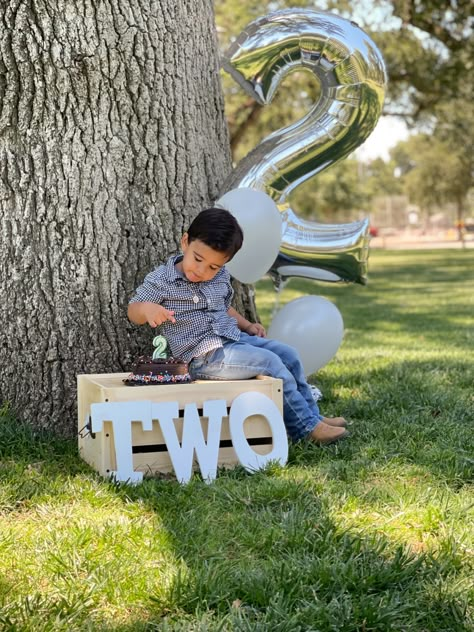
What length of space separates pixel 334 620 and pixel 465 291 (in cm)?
1131

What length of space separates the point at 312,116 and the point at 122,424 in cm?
211

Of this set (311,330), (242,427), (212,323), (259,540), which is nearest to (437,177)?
(311,330)

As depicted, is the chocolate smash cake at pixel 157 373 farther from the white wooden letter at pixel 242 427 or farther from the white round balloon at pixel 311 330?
the white round balloon at pixel 311 330

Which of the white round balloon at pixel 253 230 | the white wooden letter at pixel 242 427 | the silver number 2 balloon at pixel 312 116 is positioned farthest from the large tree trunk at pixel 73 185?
the white wooden letter at pixel 242 427

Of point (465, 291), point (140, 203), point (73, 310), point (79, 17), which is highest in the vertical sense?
point (79, 17)

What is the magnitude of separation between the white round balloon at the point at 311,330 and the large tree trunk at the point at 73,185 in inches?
32.4

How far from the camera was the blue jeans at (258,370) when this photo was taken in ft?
11.3

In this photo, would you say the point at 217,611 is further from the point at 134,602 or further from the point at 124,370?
the point at 124,370

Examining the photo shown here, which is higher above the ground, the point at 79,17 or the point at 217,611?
the point at 79,17

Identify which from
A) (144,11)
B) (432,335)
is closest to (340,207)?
(432,335)

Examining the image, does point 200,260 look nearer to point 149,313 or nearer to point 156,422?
Answer: point 149,313

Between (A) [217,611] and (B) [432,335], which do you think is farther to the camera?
(B) [432,335]

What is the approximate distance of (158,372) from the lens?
A: 127 inches

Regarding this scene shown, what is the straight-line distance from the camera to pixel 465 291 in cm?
1273
